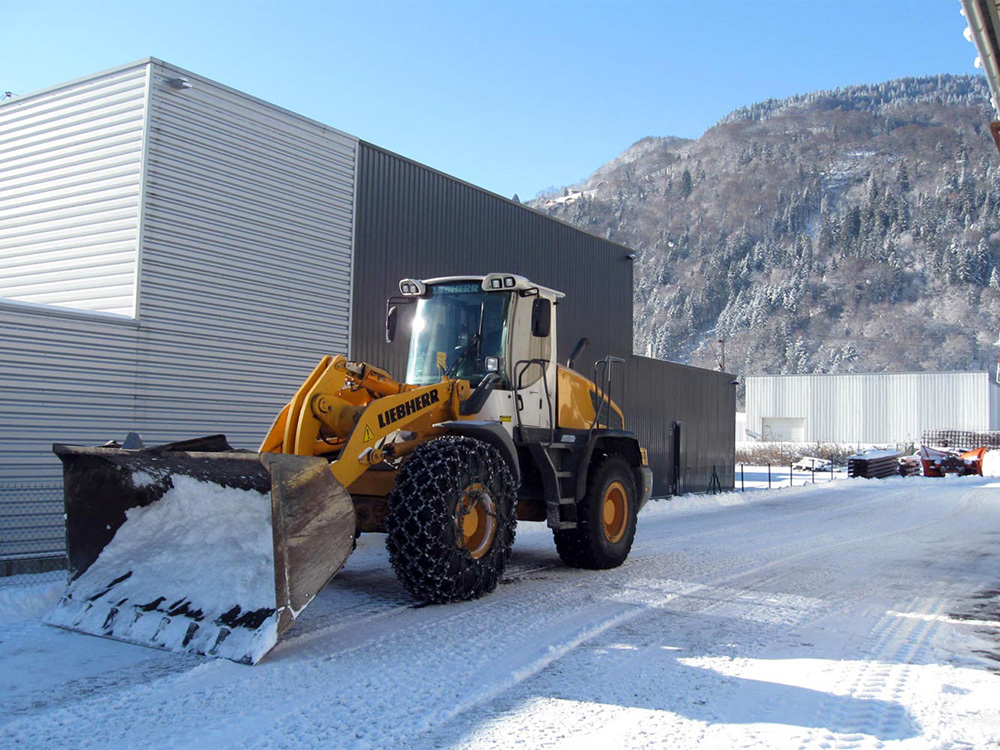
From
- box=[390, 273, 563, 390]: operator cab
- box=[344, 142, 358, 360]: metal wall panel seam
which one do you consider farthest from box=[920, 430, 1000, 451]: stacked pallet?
box=[390, 273, 563, 390]: operator cab

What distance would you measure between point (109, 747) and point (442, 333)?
511 cm

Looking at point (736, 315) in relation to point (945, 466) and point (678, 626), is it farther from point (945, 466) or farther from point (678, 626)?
point (678, 626)

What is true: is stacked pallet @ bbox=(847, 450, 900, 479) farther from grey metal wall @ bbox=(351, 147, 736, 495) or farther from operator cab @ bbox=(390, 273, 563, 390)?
operator cab @ bbox=(390, 273, 563, 390)

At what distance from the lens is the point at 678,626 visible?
6.55 meters

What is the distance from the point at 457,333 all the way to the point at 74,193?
6903 millimetres

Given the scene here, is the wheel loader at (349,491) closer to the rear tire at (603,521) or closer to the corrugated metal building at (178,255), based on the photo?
the rear tire at (603,521)

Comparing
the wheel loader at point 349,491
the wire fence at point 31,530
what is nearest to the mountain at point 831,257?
the wheel loader at point 349,491

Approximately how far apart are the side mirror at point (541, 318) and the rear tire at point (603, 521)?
1906mm

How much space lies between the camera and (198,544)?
6.03m

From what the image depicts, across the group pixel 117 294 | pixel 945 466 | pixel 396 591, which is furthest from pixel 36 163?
pixel 945 466

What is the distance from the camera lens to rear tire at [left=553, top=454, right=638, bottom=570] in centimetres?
888

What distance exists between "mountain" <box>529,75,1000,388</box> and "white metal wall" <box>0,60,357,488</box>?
94105mm

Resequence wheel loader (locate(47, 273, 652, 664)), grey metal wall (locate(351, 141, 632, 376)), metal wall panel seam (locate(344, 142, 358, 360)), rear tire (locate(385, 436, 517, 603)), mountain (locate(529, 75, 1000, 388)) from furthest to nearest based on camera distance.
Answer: mountain (locate(529, 75, 1000, 388)), grey metal wall (locate(351, 141, 632, 376)), metal wall panel seam (locate(344, 142, 358, 360)), rear tire (locate(385, 436, 517, 603)), wheel loader (locate(47, 273, 652, 664))

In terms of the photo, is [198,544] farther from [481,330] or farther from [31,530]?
[31,530]
